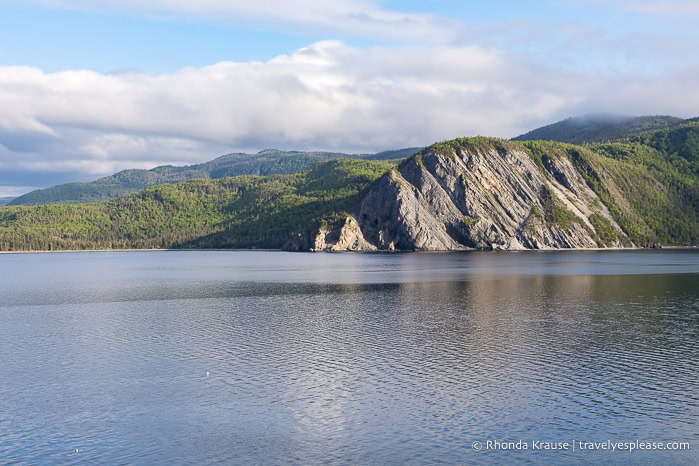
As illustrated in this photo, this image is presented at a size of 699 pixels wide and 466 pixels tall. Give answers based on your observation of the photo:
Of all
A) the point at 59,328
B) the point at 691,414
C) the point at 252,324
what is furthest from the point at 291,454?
the point at 59,328

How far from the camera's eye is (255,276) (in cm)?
15138

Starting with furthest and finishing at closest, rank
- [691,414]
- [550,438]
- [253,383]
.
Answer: [253,383] → [691,414] → [550,438]

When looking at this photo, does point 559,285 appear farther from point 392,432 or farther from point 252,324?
point 392,432

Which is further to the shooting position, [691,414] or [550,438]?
[691,414]

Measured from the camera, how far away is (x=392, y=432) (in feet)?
124

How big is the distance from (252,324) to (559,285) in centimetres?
6884

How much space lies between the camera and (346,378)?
164 ft

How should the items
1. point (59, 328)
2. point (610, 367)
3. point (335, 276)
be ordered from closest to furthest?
point (610, 367)
point (59, 328)
point (335, 276)

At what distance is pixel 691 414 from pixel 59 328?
66.2m

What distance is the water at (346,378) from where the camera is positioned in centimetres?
3588

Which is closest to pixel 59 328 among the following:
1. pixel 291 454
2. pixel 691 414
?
Result: pixel 291 454

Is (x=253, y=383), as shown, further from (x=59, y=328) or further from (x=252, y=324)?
(x=59, y=328)

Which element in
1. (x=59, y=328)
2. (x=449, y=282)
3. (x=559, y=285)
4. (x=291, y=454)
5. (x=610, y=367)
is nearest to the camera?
(x=291, y=454)

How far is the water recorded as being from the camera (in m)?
35.9
